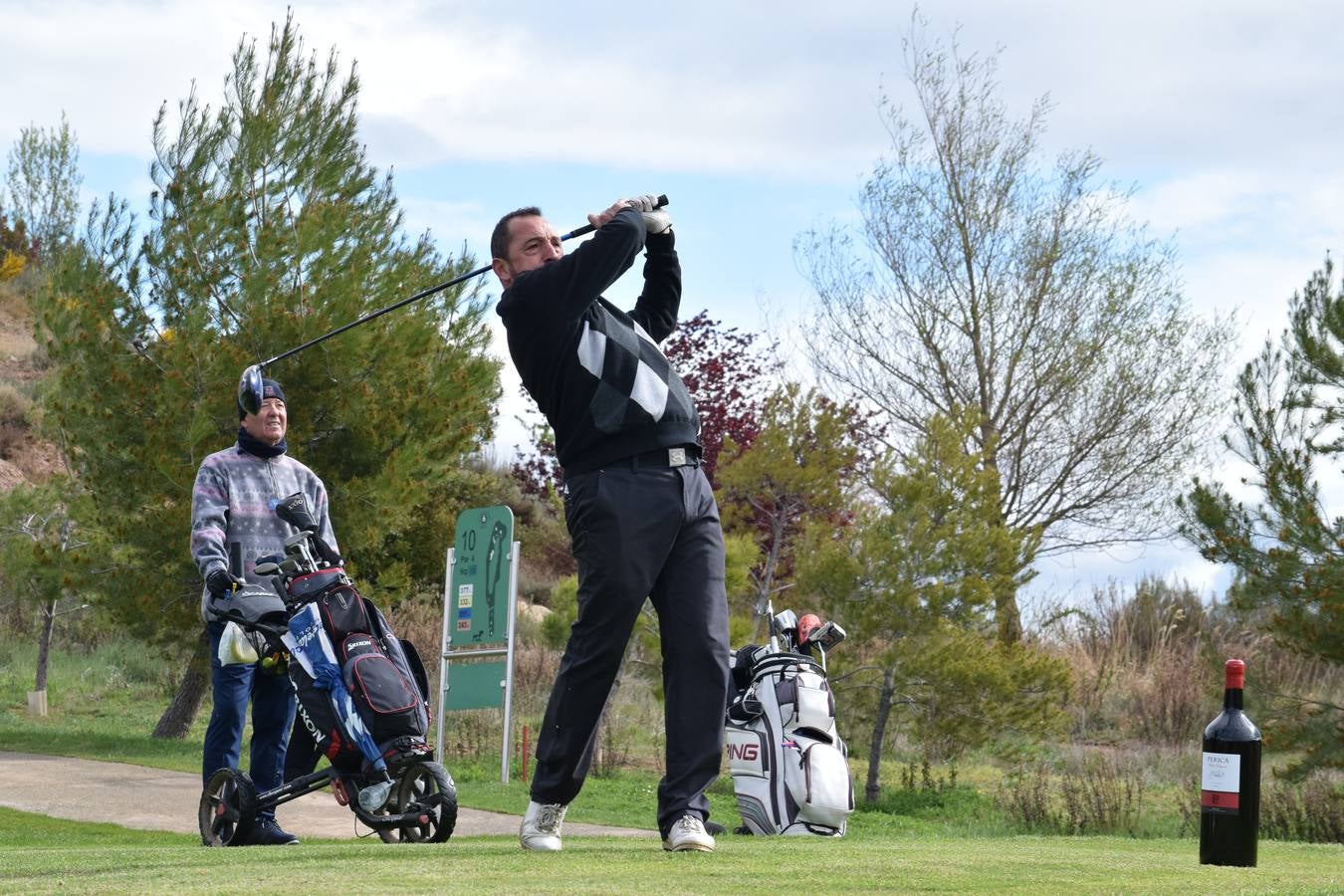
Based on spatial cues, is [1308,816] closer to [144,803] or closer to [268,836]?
[144,803]

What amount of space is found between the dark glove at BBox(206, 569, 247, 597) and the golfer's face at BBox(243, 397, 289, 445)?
2.44ft

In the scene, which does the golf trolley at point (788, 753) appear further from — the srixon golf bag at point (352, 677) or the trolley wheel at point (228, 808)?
the trolley wheel at point (228, 808)

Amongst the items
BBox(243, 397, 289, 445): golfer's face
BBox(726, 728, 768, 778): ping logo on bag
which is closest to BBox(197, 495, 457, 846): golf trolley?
BBox(243, 397, 289, 445): golfer's face

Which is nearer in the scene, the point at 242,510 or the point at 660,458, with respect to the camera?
the point at 660,458

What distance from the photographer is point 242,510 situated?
714 cm

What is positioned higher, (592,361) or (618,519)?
(592,361)

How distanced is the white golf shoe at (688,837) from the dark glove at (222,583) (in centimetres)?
260

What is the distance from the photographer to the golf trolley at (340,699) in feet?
20.6

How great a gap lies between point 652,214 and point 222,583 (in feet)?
8.50

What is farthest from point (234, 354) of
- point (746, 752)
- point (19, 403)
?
point (19, 403)

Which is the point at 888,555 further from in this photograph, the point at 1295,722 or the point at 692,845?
the point at 692,845

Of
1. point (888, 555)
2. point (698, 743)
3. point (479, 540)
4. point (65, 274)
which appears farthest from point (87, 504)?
point (698, 743)

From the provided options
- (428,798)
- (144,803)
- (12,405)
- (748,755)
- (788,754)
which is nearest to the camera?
(428,798)

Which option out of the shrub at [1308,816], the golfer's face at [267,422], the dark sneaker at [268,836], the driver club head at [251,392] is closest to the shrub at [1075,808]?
the shrub at [1308,816]
